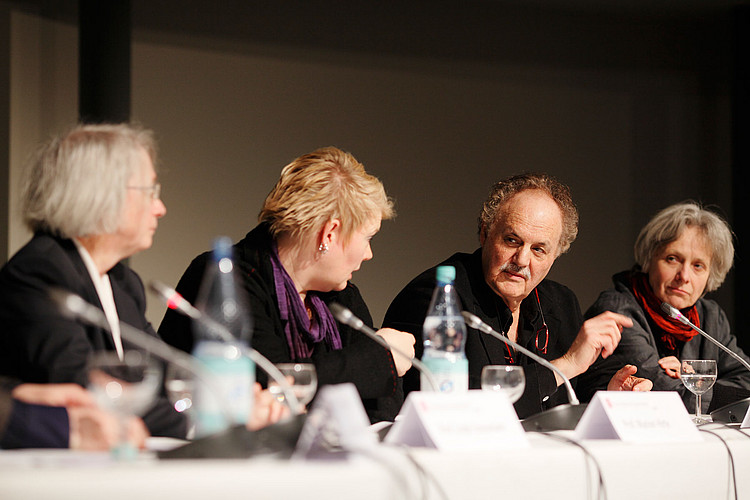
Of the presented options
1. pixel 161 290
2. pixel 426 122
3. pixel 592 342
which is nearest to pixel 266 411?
pixel 161 290

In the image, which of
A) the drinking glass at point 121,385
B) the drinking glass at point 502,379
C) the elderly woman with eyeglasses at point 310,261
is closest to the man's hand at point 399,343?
the elderly woman with eyeglasses at point 310,261

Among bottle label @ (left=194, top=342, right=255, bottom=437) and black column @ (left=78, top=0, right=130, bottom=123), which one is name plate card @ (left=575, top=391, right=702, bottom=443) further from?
black column @ (left=78, top=0, right=130, bottom=123)

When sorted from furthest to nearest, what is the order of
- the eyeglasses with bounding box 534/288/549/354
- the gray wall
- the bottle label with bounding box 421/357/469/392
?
the gray wall < the eyeglasses with bounding box 534/288/549/354 < the bottle label with bounding box 421/357/469/392

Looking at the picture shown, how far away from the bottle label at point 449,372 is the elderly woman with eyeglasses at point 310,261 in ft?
0.82

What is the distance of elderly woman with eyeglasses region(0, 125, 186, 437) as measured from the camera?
5.00ft

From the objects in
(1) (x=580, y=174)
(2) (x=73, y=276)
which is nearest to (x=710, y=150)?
(1) (x=580, y=174)

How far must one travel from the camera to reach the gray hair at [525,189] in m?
2.67

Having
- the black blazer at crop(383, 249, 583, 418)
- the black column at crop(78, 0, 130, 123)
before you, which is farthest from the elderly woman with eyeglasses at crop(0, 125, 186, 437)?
the black column at crop(78, 0, 130, 123)

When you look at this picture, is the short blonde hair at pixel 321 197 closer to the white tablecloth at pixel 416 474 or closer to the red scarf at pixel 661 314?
the white tablecloth at pixel 416 474

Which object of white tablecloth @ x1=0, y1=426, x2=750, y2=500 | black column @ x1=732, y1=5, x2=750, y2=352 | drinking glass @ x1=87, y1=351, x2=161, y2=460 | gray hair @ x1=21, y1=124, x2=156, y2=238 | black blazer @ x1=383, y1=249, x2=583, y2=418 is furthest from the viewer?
black column @ x1=732, y1=5, x2=750, y2=352

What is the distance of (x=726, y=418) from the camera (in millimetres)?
2018

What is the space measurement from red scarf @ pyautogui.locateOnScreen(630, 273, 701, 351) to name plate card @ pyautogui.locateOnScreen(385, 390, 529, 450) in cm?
178

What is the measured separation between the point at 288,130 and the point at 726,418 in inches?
125

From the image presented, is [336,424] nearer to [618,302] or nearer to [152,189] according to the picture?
[152,189]
